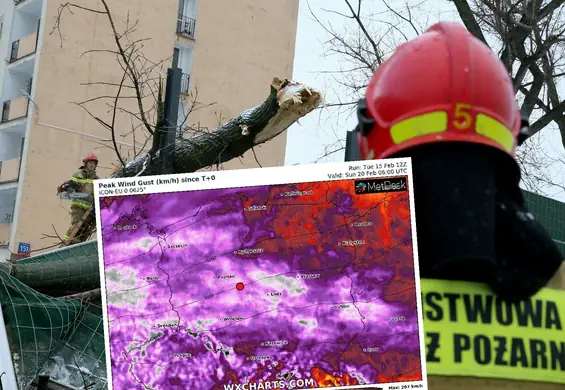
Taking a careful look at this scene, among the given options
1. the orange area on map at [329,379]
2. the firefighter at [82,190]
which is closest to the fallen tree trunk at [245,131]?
the firefighter at [82,190]

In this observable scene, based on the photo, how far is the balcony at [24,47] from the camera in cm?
2447

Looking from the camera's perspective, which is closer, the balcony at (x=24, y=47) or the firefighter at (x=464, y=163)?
the firefighter at (x=464, y=163)

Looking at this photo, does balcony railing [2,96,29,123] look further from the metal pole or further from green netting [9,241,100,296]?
the metal pole

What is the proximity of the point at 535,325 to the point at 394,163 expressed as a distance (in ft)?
1.70

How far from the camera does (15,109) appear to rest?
25.0 m

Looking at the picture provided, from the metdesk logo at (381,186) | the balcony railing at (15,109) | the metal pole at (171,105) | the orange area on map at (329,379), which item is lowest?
the orange area on map at (329,379)

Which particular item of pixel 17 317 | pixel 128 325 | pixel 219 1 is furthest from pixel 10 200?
pixel 128 325

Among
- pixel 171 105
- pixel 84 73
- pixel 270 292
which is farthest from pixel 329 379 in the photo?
pixel 84 73

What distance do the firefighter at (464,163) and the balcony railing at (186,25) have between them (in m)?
25.3

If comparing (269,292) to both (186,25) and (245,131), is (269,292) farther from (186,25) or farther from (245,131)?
(186,25)

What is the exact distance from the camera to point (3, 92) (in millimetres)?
26109

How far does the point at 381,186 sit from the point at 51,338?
10.5ft

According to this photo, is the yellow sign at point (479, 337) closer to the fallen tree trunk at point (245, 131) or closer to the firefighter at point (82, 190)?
the fallen tree trunk at point (245, 131)

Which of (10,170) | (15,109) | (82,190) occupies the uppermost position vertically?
(15,109)
